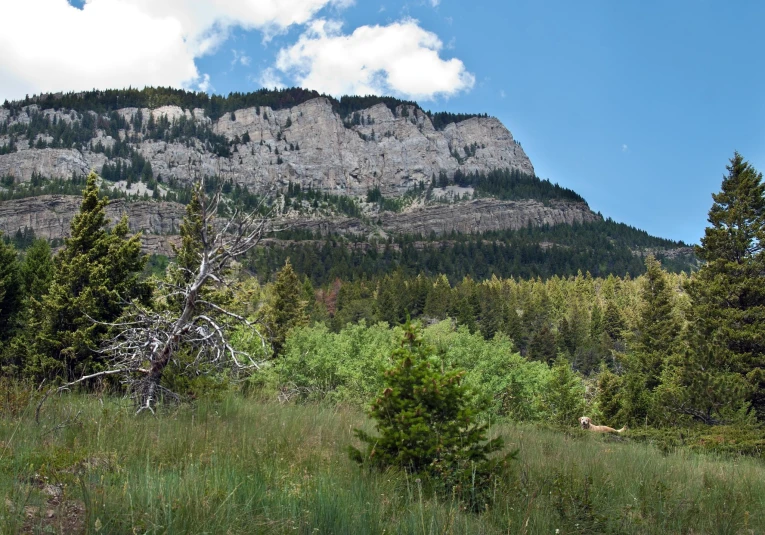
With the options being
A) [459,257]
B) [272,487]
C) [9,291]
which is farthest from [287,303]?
[459,257]

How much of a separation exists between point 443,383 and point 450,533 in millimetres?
1980

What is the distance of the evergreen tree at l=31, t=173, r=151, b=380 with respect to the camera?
17594 millimetres

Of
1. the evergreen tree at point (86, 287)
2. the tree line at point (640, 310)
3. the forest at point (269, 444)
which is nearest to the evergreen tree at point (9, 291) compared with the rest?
the tree line at point (640, 310)

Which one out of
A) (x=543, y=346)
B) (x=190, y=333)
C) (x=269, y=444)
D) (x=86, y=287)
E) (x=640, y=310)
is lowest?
(x=543, y=346)

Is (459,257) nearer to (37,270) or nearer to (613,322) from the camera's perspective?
(613,322)

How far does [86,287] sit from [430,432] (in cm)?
1736

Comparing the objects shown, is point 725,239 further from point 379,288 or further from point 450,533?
point 379,288

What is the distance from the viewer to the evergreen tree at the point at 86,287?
17594mm

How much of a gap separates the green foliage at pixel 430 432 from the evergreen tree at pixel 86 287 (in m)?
14.9

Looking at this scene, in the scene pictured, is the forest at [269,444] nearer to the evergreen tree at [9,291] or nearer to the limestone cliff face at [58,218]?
the evergreen tree at [9,291]

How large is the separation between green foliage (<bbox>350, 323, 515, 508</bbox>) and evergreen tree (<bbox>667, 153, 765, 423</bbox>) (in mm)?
19188

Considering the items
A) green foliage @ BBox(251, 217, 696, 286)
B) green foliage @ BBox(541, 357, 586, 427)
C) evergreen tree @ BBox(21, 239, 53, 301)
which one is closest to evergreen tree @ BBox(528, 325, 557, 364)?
green foliage @ BBox(541, 357, 586, 427)

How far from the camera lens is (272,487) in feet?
13.9

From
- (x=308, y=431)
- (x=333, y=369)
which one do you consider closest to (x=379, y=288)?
(x=333, y=369)
